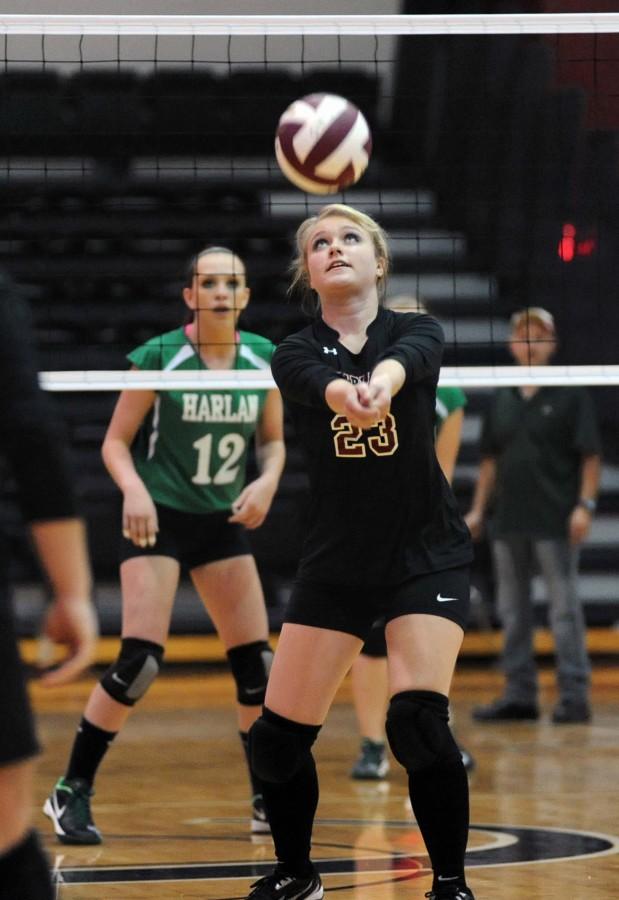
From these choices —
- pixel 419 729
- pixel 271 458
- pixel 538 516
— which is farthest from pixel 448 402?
pixel 419 729

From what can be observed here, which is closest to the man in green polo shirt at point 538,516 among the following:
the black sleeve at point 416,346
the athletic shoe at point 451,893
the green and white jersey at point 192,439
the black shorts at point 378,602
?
the green and white jersey at point 192,439

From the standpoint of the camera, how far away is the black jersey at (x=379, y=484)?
4156mm

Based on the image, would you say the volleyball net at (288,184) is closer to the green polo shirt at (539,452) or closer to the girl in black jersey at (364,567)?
the green polo shirt at (539,452)

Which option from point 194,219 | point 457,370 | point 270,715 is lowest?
point 270,715

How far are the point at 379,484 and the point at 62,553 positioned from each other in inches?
67.7

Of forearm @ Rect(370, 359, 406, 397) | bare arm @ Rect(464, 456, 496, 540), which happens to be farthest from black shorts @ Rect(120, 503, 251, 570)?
bare arm @ Rect(464, 456, 496, 540)

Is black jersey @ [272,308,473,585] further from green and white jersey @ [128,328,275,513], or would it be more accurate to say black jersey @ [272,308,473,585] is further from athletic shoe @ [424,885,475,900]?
green and white jersey @ [128,328,275,513]

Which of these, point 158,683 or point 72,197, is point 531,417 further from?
point 72,197

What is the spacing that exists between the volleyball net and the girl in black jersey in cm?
686

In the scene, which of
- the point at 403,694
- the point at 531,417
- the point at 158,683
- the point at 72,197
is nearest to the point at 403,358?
the point at 403,694

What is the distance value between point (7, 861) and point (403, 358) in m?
1.90

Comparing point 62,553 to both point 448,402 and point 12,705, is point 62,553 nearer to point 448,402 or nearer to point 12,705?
point 12,705

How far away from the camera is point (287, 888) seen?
4.32 metres

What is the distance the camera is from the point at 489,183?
44.8 feet
